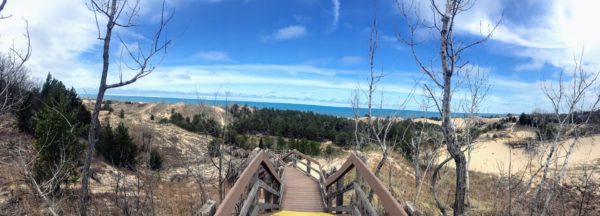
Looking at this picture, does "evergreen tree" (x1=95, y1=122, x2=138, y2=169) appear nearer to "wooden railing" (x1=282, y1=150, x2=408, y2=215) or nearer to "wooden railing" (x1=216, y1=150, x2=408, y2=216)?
"wooden railing" (x1=282, y1=150, x2=408, y2=215)

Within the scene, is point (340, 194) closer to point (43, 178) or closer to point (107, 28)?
point (107, 28)

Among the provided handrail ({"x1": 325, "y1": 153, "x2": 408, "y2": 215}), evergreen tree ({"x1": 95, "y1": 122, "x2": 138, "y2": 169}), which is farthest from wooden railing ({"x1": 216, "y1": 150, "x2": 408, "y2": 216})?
evergreen tree ({"x1": 95, "y1": 122, "x2": 138, "y2": 169})

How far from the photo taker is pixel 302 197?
9391mm

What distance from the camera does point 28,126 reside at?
96.4 feet

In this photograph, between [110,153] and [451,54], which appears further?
[110,153]

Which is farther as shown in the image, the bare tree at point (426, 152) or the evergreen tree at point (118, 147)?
the evergreen tree at point (118, 147)

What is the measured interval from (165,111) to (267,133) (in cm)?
3378

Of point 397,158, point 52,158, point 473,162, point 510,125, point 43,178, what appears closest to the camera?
point 43,178

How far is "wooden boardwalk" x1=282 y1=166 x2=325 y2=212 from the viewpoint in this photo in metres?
8.20

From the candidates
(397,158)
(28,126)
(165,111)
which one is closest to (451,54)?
(397,158)

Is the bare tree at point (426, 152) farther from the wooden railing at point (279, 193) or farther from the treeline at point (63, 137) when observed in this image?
the treeline at point (63, 137)

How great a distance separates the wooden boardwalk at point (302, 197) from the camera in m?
8.20

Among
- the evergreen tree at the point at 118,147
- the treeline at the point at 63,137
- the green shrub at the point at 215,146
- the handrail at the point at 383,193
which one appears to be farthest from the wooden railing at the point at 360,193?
the evergreen tree at the point at 118,147

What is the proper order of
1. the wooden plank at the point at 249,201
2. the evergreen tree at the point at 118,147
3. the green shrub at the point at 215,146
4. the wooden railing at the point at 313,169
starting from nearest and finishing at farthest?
the wooden plank at the point at 249,201 < the wooden railing at the point at 313,169 < the green shrub at the point at 215,146 < the evergreen tree at the point at 118,147
